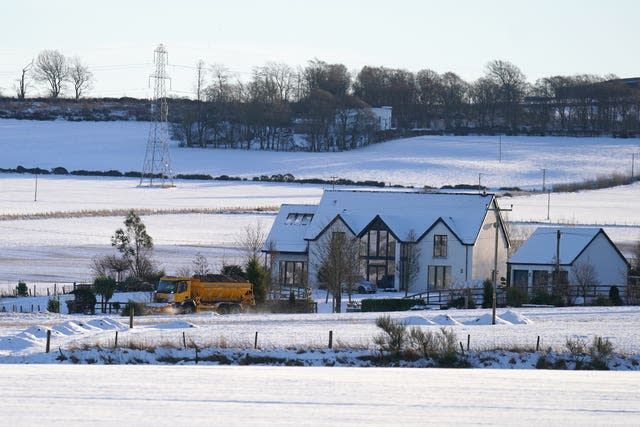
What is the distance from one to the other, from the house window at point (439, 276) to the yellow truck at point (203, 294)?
11334mm

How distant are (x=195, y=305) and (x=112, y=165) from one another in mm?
76763

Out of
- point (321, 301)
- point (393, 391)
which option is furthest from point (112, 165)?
point (393, 391)

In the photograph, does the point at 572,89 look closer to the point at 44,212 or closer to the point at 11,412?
the point at 44,212

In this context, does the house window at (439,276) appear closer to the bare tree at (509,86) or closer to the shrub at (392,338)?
the shrub at (392,338)

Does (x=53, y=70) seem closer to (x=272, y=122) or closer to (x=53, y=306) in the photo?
(x=272, y=122)

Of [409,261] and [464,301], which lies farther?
[409,261]

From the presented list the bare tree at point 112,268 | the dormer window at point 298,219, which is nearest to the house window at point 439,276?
the dormer window at point 298,219

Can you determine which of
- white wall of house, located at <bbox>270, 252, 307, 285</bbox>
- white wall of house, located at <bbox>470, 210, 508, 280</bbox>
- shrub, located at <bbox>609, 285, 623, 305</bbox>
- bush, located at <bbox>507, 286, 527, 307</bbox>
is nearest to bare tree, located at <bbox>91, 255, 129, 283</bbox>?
white wall of house, located at <bbox>270, 252, 307, 285</bbox>

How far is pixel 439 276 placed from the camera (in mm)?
52469

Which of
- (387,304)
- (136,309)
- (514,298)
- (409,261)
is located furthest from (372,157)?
(136,309)

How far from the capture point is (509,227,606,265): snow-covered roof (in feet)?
168

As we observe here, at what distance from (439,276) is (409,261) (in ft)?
5.19

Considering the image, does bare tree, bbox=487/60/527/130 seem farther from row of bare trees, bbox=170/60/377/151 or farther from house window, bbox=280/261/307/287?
house window, bbox=280/261/307/287

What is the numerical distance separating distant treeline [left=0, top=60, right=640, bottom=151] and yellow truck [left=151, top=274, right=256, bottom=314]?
89.6 meters
